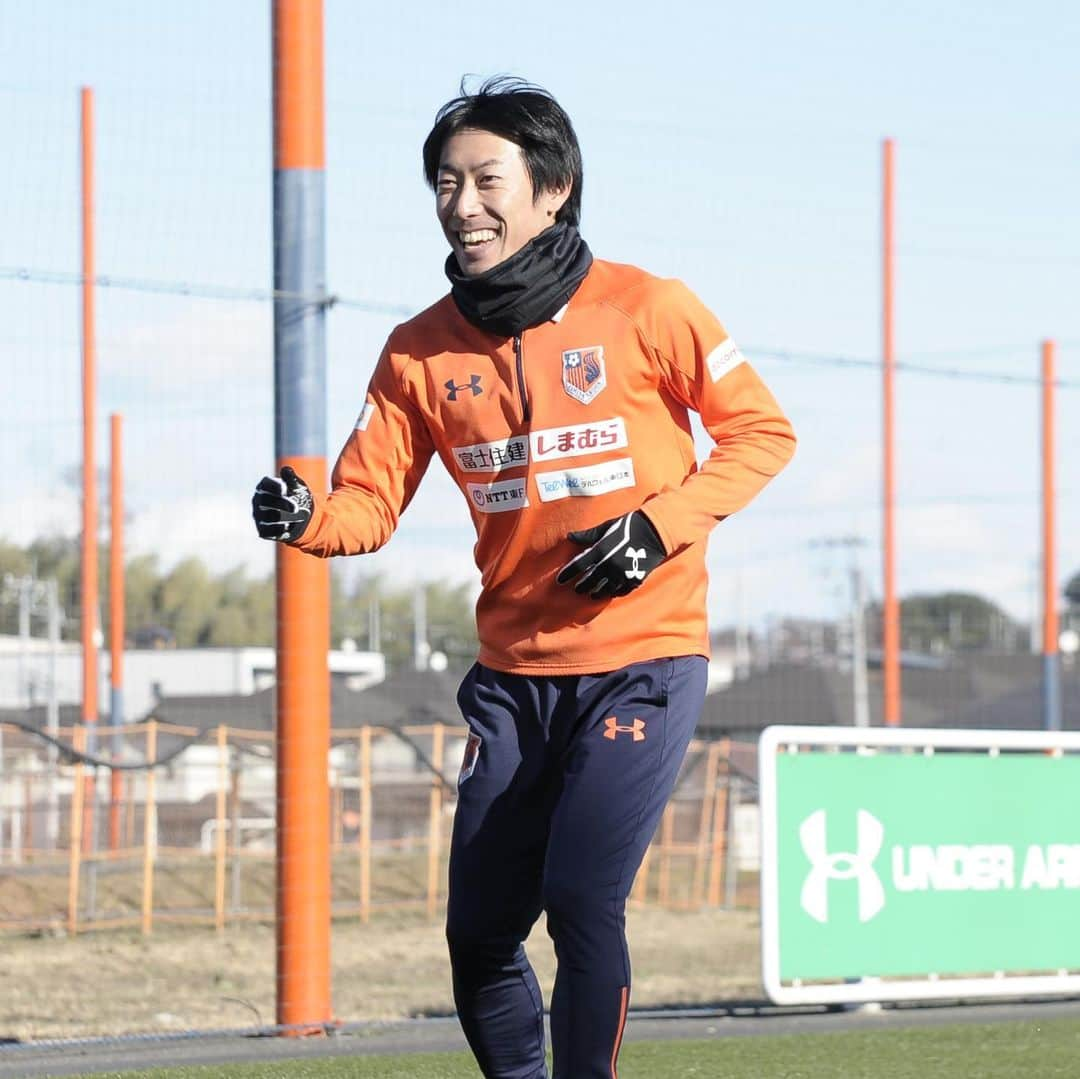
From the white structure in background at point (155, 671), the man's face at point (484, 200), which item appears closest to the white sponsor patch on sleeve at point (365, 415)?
the man's face at point (484, 200)

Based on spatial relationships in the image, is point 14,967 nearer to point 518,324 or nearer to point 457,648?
point 457,648

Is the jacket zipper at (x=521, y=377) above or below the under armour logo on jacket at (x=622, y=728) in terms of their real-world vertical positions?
above

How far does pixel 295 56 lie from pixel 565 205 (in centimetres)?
317

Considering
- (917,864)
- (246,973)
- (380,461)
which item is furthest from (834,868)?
(246,973)

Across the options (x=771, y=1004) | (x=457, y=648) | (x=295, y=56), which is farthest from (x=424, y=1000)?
(x=457, y=648)

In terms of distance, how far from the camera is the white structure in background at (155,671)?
64.2 ft

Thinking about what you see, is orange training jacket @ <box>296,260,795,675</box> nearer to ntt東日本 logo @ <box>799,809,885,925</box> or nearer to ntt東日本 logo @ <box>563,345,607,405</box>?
ntt東日本 logo @ <box>563,345,607,405</box>

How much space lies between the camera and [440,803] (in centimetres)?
2011

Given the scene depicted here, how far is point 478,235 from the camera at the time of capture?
12.2 ft

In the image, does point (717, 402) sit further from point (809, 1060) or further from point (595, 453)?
point (809, 1060)

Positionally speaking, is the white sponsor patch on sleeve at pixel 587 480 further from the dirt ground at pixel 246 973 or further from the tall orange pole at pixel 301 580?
the dirt ground at pixel 246 973

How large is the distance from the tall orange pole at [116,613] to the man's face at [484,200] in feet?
40.7

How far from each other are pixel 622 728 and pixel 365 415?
2.85ft

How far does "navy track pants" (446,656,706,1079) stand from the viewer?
11.6ft
